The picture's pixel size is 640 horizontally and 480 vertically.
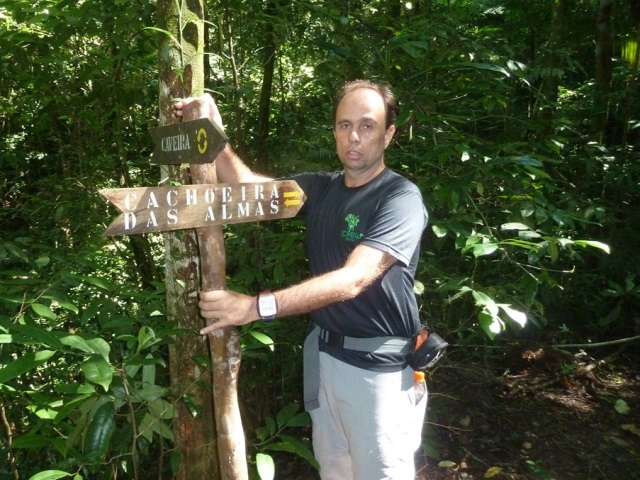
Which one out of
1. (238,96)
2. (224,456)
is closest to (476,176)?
(238,96)

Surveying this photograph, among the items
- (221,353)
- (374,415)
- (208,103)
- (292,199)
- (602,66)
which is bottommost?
(374,415)

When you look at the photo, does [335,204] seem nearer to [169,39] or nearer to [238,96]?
[169,39]

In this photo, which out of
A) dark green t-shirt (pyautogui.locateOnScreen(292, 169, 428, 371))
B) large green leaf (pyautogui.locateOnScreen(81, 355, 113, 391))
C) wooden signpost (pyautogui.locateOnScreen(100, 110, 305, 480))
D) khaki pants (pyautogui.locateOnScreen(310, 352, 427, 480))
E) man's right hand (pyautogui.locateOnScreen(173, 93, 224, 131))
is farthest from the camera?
khaki pants (pyautogui.locateOnScreen(310, 352, 427, 480))

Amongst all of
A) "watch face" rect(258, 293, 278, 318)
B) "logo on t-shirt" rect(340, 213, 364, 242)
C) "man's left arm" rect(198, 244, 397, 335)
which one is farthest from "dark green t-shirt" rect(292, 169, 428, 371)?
"watch face" rect(258, 293, 278, 318)

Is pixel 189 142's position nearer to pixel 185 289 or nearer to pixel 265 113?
pixel 185 289

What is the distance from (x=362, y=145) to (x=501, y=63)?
117 cm

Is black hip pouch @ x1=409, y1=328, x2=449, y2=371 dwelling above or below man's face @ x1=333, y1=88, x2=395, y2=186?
below

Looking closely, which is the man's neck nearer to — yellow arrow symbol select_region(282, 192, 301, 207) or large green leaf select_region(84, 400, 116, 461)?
yellow arrow symbol select_region(282, 192, 301, 207)

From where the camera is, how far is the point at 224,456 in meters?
2.07

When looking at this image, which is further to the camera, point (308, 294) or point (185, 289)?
point (185, 289)

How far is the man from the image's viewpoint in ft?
7.93

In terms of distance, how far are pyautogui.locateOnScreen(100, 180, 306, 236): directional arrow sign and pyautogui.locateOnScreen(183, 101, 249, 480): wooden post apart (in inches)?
3.0

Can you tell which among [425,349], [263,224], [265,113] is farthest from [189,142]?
[265,113]

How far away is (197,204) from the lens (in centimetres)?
192
